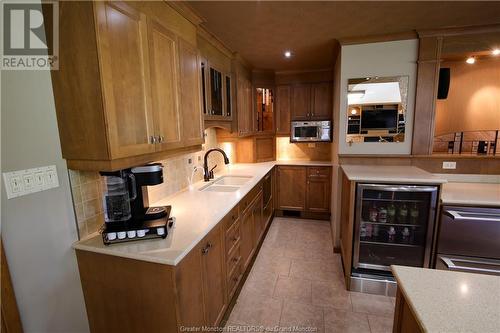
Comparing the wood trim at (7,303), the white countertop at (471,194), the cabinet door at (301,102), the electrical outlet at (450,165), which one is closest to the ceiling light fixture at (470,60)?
the electrical outlet at (450,165)

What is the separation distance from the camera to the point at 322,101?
161 inches

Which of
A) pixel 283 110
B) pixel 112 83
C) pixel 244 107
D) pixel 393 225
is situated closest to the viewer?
pixel 112 83

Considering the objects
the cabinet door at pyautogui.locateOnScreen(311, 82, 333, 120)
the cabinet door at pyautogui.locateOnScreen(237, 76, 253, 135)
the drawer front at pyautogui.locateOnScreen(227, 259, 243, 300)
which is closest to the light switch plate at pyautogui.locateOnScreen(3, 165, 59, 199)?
the drawer front at pyautogui.locateOnScreen(227, 259, 243, 300)

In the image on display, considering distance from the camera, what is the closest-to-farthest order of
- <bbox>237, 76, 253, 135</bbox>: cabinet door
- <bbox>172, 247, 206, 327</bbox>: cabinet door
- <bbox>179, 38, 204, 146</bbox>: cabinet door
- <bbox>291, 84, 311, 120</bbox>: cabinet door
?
1. <bbox>172, 247, 206, 327</bbox>: cabinet door
2. <bbox>179, 38, 204, 146</bbox>: cabinet door
3. <bbox>237, 76, 253, 135</bbox>: cabinet door
4. <bbox>291, 84, 311, 120</bbox>: cabinet door

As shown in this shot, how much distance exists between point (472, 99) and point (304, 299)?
3146mm

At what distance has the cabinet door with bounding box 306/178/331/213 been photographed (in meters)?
3.96

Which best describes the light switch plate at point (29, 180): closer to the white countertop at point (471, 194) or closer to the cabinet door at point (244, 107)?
the cabinet door at point (244, 107)

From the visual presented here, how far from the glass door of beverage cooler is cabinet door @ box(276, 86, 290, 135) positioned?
2.26 meters

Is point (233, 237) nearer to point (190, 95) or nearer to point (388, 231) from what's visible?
point (190, 95)

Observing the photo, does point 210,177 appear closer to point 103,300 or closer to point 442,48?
point 103,300

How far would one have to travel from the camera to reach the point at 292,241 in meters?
3.38

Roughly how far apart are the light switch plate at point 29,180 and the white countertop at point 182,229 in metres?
0.38

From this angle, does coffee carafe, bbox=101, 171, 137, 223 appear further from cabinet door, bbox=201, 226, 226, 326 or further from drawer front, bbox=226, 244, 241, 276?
drawer front, bbox=226, 244, 241, 276

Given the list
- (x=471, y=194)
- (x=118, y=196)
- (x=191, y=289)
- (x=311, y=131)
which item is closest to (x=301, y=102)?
(x=311, y=131)
